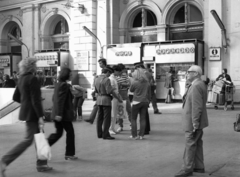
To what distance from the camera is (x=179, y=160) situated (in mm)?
7020

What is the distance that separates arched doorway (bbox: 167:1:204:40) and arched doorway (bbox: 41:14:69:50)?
28.0 feet

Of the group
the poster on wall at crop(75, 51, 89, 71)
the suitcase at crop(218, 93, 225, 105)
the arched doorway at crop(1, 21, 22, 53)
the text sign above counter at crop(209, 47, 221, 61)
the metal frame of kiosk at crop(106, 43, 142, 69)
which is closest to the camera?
the suitcase at crop(218, 93, 225, 105)

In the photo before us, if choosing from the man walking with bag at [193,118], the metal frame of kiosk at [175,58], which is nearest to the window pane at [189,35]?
the metal frame of kiosk at [175,58]

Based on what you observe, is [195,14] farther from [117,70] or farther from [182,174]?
[182,174]

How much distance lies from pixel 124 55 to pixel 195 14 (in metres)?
4.84

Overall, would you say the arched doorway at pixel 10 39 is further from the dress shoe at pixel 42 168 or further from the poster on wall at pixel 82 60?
the dress shoe at pixel 42 168

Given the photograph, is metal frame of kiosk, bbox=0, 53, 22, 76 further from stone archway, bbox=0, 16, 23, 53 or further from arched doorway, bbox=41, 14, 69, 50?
arched doorway, bbox=41, 14, 69, 50

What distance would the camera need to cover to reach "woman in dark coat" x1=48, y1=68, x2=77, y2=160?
6781 mm

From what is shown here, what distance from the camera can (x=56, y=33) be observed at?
28703mm

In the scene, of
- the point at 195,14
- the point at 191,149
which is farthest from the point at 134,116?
the point at 195,14

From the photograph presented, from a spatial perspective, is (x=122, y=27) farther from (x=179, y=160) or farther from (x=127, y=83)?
(x=179, y=160)

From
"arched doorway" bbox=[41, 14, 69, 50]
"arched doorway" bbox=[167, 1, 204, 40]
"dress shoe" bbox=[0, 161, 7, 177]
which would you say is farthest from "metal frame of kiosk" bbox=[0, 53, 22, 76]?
"dress shoe" bbox=[0, 161, 7, 177]

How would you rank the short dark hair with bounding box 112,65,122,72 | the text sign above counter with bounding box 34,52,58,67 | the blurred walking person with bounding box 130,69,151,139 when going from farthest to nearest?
the text sign above counter with bounding box 34,52,58,67 → the short dark hair with bounding box 112,65,122,72 → the blurred walking person with bounding box 130,69,151,139

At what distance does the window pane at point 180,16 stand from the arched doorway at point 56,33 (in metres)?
8.72
